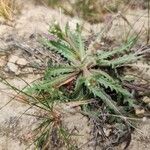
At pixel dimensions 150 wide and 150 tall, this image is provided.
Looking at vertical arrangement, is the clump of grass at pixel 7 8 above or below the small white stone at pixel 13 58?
above

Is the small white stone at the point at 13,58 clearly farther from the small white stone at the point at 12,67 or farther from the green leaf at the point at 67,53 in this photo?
the green leaf at the point at 67,53

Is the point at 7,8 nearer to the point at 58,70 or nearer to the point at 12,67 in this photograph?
the point at 12,67

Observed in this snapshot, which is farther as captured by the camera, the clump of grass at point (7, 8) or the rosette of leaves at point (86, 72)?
the clump of grass at point (7, 8)

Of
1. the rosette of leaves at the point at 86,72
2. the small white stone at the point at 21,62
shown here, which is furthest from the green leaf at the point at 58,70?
the small white stone at the point at 21,62

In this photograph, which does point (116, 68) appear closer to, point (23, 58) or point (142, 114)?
point (142, 114)

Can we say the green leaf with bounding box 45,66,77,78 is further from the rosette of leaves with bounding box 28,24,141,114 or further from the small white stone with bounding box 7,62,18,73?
the small white stone with bounding box 7,62,18,73

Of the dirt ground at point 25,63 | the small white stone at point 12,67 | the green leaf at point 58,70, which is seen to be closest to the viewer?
the dirt ground at point 25,63

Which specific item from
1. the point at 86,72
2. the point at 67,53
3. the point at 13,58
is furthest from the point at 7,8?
the point at 86,72

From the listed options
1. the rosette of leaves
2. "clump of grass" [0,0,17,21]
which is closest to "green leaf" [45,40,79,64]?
the rosette of leaves
